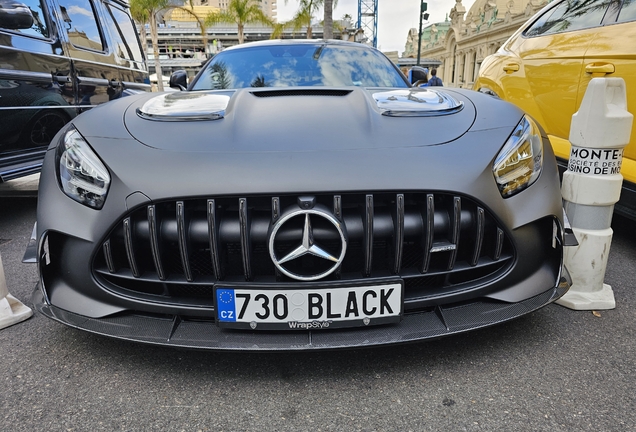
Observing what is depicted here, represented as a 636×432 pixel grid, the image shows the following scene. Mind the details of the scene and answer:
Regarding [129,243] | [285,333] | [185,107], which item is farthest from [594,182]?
[129,243]

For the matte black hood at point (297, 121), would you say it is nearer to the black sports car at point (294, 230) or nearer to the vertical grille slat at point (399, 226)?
the black sports car at point (294, 230)

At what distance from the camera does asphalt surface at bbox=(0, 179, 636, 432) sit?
146 centimetres

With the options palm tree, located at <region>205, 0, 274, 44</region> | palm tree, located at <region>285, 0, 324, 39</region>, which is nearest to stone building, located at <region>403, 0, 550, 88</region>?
palm tree, located at <region>285, 0, 324, 39</region>

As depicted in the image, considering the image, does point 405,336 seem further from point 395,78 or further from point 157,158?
point 395,78

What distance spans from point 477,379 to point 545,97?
98.0 inches

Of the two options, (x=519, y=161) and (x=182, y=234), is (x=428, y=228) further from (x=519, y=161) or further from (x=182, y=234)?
(x=182, y=234)

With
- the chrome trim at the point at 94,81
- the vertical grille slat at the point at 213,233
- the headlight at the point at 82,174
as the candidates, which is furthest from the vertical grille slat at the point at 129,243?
the chrome trim at the point at 94,81

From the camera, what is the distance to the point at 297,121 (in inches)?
71.2

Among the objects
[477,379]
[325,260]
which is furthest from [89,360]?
[477,379]

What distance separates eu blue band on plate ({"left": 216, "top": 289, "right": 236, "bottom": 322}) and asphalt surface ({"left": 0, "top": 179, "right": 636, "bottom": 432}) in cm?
28

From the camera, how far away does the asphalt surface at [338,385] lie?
1461 mm

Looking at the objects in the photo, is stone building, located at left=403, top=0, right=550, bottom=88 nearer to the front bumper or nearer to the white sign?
the white sign

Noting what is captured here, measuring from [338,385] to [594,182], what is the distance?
145 cm

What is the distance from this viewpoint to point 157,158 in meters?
1.61
